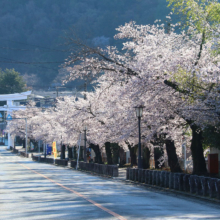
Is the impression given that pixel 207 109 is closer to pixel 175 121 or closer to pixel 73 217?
pixel 175 121

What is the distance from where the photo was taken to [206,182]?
1666 cm

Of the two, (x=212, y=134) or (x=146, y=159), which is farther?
(x=146, y=159)

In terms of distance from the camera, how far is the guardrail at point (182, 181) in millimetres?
16062

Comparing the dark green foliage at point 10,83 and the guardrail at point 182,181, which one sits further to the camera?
the dark green foliage at point 10,83

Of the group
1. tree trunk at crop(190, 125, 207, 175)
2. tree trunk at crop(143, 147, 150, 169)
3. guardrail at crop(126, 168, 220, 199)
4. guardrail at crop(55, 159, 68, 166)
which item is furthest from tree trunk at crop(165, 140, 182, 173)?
guardrail at crop(55, 159, 68, 166)

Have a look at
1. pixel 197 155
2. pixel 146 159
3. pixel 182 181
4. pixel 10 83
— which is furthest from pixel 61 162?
pixel 10 83

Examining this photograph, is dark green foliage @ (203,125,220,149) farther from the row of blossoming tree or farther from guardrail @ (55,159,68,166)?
guardrail @ (55,159,68,166)

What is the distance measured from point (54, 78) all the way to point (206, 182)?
16842 cm

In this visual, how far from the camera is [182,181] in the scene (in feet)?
62.4

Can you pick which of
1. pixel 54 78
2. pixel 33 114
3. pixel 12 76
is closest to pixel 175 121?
pixel 33 114

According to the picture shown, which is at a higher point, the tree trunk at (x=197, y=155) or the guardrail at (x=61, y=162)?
the tree trunk at (x=197, y=155)

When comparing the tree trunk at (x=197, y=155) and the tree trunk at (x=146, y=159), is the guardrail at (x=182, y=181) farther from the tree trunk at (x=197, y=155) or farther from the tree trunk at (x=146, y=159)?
the tree trunk at (x=146, y=159)

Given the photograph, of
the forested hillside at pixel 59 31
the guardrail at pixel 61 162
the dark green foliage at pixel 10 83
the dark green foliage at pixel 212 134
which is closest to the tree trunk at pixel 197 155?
the dark green foliage at pixel 212 134

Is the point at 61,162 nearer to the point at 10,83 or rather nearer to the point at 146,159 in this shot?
the point at 146,159
